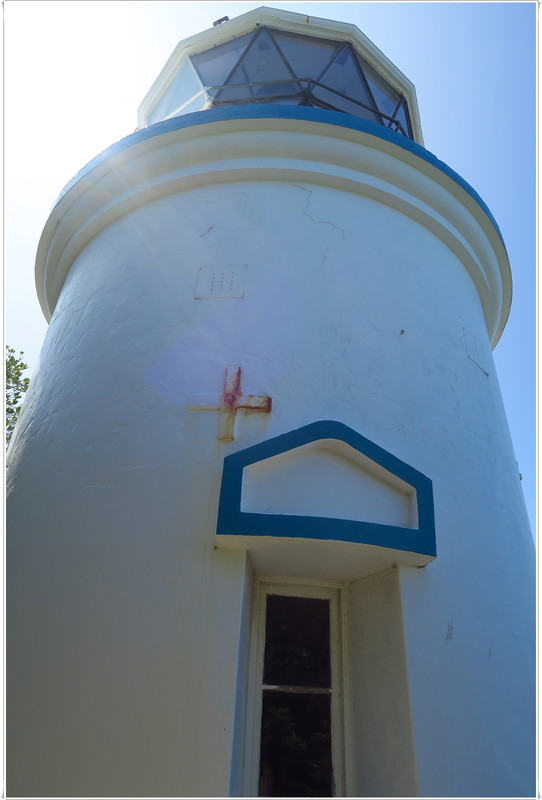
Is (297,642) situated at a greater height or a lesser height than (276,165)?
lesser

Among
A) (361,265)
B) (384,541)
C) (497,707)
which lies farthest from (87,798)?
(361,265)

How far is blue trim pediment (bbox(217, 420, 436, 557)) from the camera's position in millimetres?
2461

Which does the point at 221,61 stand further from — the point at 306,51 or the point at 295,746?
the point at 295,746

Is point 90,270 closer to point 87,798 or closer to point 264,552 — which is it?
point 264,552

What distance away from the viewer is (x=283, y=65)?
A: 5.38 m

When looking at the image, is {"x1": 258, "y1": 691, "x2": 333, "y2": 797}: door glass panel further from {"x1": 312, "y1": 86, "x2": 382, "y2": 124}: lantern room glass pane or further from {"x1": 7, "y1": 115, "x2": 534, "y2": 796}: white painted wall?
{"x1": 312, "y1": 86, "x2": 382, "y2": 124}: lantern room glass pane

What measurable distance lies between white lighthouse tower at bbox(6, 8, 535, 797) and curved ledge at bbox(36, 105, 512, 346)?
0.05 feet

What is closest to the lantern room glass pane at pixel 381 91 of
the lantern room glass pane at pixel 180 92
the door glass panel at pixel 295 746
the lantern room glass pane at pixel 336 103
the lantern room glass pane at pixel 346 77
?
the lantern room glass pane at pixel 346 77

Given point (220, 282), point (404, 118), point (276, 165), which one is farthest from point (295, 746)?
point (404, 118)

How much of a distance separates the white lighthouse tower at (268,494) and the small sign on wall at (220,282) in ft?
0.06

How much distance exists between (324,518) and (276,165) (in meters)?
2.55

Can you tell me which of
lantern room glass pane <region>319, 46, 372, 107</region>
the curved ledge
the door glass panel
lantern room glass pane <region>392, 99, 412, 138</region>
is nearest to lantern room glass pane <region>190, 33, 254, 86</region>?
lantern room glass pane <region>319, 46, 372, 107</region>

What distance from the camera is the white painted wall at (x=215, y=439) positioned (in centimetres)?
230

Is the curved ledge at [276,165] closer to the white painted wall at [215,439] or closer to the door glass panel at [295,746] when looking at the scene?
the white painted wall at [215,439]
